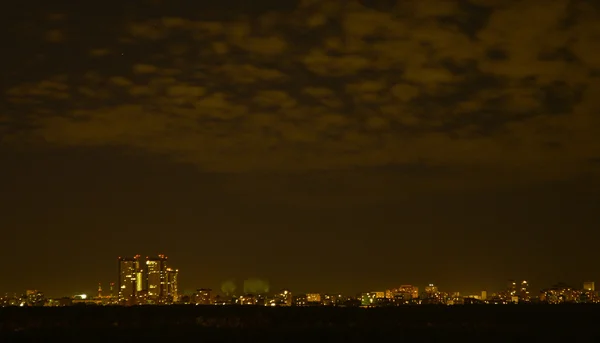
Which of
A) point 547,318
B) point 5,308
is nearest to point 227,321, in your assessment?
point 5,308

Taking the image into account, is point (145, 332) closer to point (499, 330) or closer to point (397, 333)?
point (397, 333)

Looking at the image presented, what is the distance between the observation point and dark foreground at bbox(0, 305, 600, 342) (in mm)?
39500

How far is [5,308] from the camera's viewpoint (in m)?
47.9

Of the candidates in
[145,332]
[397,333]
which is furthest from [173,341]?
[397,333]

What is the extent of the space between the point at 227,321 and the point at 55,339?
9.82m

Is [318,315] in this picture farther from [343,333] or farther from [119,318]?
[119,318]

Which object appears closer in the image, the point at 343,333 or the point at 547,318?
the point at 343,333

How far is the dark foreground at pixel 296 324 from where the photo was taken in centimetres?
3950

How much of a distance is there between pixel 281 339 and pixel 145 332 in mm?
6473

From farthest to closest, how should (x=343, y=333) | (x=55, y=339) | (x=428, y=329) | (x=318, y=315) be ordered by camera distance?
(x=318, y=315)
(x=428, y=329)
(x=343, y=333)
(x=55, y=339)

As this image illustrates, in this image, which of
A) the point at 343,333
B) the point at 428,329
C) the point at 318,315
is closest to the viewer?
the point at 343,333

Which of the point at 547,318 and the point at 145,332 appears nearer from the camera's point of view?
the point at 145,332

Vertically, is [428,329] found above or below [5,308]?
below

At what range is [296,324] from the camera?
44.4m
